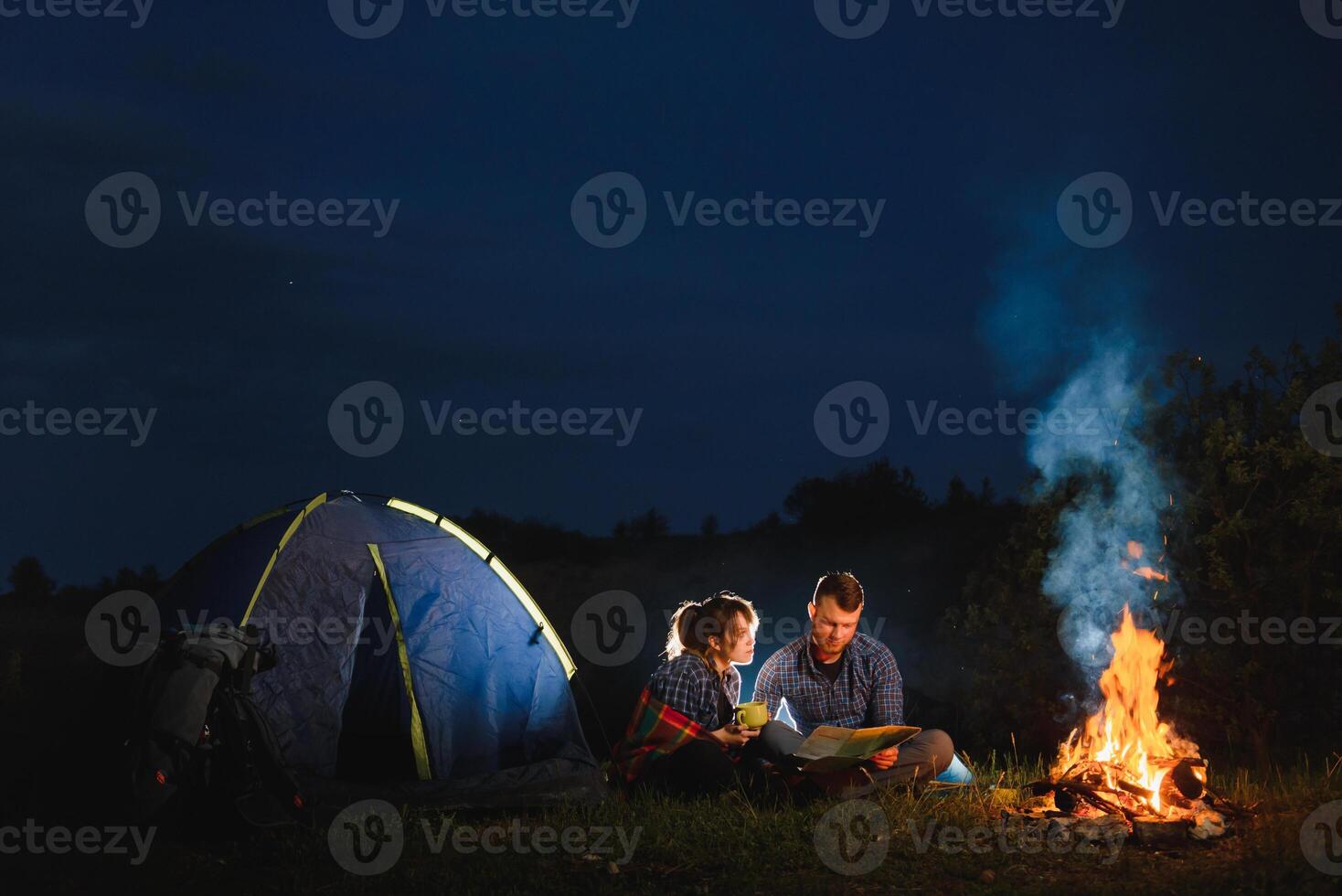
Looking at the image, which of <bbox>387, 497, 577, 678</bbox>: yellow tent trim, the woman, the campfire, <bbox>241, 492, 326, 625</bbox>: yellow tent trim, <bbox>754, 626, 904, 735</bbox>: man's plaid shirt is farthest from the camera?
<bbox>387, 497, 577, 678</bbox>: yellow tent trim

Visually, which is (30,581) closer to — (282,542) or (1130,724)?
(282,542)

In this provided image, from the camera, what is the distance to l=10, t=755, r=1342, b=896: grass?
16.5 feet

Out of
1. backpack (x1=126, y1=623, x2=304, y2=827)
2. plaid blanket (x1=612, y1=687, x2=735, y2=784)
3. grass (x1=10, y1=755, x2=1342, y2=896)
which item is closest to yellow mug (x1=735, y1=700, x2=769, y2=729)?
plaid blanket (x1=612, y1=687, x2=735, y2=784)

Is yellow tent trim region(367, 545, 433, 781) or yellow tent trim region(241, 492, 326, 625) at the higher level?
yellow tent trim region(241, 492, 326, 625)

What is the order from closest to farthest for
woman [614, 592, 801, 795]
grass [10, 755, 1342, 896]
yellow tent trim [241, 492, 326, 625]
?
grass [10, 755, 1342, 896], woman [614, 592, 801, 795], yellow tent trim [241, 492, 326, 625]

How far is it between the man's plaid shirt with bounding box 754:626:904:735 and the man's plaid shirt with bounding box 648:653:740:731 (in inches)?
25.0

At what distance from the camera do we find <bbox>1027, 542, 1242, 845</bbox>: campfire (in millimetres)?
5500

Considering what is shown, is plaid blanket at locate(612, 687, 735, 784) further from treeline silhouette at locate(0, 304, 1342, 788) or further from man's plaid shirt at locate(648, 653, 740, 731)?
treeline silhouette at locate(0, 304, 1342, 788)

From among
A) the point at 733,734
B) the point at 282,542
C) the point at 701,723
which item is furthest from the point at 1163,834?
the point at 282,542

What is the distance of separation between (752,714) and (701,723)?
1.43 ft

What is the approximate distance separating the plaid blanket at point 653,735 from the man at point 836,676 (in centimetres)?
76

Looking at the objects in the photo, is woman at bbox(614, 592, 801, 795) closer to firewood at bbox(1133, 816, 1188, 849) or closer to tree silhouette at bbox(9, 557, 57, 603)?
firewood at bbox(1133, 816, 1188, 849)

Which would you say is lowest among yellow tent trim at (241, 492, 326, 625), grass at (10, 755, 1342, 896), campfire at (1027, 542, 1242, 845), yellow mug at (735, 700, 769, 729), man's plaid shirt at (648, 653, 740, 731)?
grass at (10, 755, 1342, 896)

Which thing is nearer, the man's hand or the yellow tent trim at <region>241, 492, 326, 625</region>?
the man's hand
